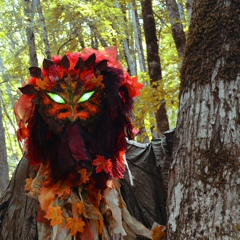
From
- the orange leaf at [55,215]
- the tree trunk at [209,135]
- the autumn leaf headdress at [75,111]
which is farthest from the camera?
the autumn leaf headdress at [75,111]

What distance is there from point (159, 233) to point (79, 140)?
77 cm

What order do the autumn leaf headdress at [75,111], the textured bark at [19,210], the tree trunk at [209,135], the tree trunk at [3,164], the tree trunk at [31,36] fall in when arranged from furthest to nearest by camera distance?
1. the tree trunk at [31,36]
2. the tree trunk at [3,164]
3. the textured bark at [19,210]
4. the autumn leaf headdress at [75,111]
5. the tree trunk at [209,135]

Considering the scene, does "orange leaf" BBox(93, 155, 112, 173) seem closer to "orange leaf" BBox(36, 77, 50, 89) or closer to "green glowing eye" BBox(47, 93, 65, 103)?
"green glowing eye" BBox(47, 93, 65, 103)

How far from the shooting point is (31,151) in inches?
101

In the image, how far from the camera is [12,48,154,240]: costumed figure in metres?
2.48

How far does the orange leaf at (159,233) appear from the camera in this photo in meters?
2.49

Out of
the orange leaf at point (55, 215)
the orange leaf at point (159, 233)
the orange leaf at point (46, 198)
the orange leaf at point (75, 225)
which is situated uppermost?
the orange leaf at point (46, 198)

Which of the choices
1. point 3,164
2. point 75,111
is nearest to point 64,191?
point 75,111

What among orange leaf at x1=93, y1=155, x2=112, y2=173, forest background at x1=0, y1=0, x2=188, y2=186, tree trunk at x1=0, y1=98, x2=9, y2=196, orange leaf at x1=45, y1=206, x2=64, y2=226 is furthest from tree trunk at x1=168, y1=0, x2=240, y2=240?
tree trunk at x1=0, y1=98, x2=9, y2=196

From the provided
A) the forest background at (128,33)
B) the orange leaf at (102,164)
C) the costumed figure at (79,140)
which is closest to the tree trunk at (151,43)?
the forest background at (128,33)

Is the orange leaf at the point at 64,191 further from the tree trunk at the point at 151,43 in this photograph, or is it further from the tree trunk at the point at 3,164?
the tree trunk at the point at 3,164

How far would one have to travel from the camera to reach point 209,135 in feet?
4.99

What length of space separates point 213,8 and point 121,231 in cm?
149

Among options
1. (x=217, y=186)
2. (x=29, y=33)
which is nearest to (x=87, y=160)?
(x=217, y=186)
